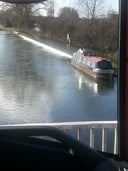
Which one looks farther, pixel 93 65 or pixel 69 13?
pixel 69 13

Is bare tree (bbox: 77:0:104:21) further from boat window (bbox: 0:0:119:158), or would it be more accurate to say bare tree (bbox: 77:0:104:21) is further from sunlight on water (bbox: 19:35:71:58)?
sunlight on water (bbox: 19:35:71:58)

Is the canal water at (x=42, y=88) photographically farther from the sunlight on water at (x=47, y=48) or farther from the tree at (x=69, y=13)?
the tree at (x=69, y=13)

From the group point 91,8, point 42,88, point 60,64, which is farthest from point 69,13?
point 42,88

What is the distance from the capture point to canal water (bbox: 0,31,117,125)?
3.84m

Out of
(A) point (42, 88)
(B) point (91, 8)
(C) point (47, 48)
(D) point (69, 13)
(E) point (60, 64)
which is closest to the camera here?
(B) point (91, 8)

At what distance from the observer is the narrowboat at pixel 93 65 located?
3123 millimetres

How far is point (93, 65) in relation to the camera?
3.29 metres

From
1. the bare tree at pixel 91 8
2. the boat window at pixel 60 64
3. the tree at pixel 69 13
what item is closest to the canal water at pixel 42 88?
the boat window at pixel 60 64

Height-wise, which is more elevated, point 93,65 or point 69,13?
point 69,13

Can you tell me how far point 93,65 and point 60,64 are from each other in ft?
2.76

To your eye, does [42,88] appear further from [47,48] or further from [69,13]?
[69,13]

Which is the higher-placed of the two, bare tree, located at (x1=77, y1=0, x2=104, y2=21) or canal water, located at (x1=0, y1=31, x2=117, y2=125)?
bare tree, located at (x1=77, y1=0, x2=104, y2=21)

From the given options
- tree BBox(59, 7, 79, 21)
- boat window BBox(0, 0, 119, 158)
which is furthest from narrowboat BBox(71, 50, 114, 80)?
tree BBox(59, 7, 79, 21)

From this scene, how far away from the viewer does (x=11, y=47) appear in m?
3.97
